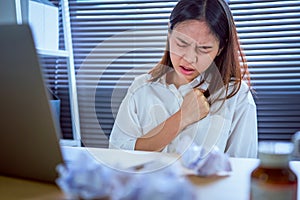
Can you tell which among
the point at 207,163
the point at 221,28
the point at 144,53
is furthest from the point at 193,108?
the point at 144,53

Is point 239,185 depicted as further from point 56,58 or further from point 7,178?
point 56,58

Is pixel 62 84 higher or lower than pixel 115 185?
lower

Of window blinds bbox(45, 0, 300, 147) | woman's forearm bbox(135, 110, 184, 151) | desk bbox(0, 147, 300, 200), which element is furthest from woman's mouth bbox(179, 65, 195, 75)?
window blinds bbox(45, 0, 300, 147)

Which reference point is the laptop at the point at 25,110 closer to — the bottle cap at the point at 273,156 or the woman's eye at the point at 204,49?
the bottle cap at the point at 273,156

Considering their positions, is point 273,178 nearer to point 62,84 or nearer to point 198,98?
point 198,98

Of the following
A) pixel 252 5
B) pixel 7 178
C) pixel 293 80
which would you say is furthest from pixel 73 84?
pixel 7 178

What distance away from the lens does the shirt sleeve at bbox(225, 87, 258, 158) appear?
3.56 feet

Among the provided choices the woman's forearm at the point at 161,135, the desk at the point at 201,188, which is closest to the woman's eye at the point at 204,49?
the woman's forearm at the point at 161,135

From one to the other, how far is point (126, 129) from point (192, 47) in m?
0.35

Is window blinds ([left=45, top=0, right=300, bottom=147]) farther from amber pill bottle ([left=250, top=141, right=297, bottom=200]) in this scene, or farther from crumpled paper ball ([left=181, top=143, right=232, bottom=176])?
amber pill bottle ([left=250, top=141, right=297, bottom=200])

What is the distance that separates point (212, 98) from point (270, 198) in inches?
32.8

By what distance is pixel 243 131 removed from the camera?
44.3 inches

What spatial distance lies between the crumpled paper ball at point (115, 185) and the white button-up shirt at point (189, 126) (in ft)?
2.18

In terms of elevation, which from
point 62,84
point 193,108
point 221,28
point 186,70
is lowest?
point 62,84
